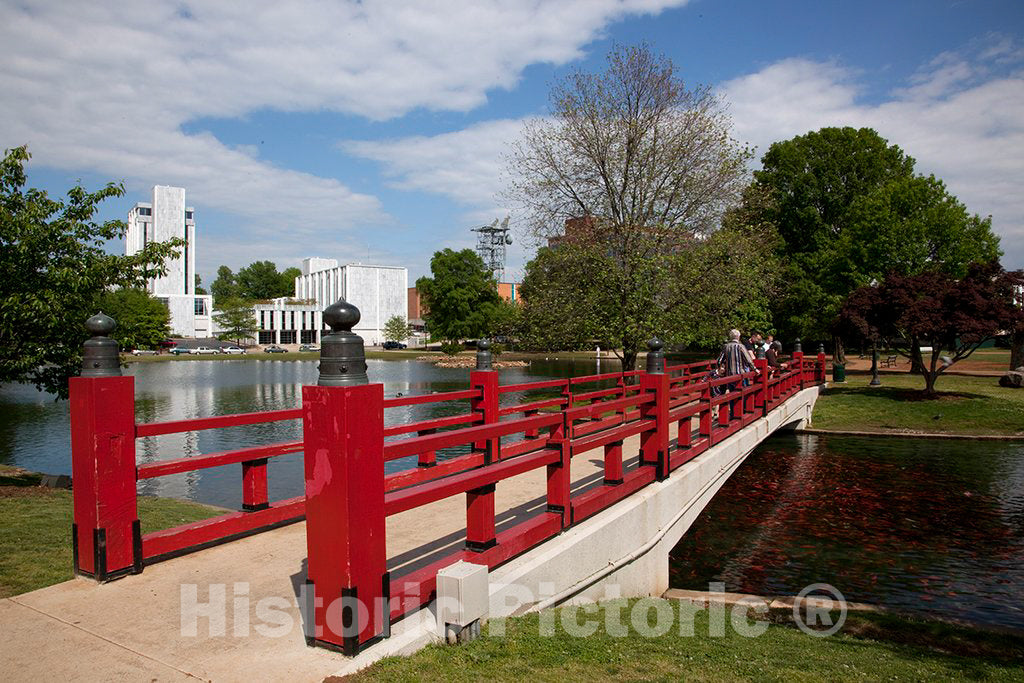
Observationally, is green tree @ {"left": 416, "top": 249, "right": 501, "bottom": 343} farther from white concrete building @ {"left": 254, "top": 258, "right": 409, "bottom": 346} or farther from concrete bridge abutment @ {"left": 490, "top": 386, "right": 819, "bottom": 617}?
concrete bridge abutment @ {"left": 490, "top": 386, "right": 819, "bottom": 617}

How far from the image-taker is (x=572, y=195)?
78.1ft

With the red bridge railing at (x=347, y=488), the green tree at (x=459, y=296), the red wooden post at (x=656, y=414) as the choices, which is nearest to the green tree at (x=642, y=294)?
the red wooden post at (x=656, y=414)

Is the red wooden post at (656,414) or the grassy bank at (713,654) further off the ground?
the red wooden post at (656,414)

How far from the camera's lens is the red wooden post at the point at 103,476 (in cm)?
464

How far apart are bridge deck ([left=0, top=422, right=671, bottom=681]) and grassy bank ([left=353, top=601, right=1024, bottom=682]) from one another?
633 mm

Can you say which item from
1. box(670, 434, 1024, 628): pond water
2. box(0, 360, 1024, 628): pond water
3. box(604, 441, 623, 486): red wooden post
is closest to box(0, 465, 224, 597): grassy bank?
box(0, 360, 1024, 628): pond water

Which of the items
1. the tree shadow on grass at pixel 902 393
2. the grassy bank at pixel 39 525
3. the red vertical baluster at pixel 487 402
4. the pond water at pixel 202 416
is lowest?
the pond water at pixel 202 416

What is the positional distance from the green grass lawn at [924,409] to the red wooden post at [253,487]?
20.1 m

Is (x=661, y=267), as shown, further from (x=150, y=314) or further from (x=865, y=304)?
(x=150, y=314)

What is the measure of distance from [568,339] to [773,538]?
12316mm

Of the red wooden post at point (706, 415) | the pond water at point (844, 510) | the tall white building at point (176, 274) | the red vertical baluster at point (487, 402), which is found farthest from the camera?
the tall white building at point (176, 274)

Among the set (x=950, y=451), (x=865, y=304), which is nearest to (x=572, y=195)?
(x=865, y=304)

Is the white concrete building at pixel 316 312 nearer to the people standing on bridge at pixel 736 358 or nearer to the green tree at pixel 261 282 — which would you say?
the green tree at pixel 261 282

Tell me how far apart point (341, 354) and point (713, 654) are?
3599 millimetres
